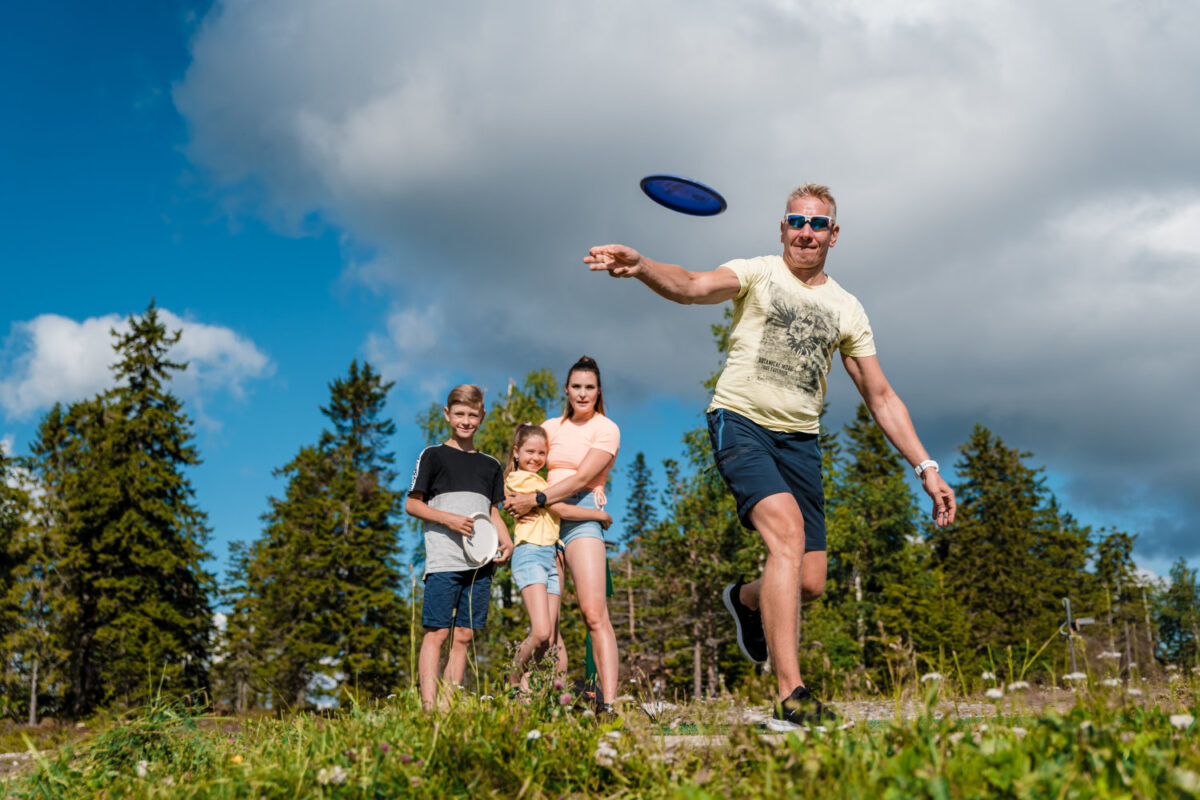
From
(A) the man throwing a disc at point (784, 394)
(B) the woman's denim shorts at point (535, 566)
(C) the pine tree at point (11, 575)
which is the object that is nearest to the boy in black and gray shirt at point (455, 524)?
(B) the woman's denim shorts at point (535, 566)

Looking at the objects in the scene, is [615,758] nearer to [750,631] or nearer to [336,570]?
[750,631]

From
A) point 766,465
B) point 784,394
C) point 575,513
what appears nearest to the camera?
point 766,465

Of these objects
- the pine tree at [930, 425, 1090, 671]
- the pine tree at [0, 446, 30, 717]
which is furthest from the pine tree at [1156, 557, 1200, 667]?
the pine tree at [0, 446, 30, 717]

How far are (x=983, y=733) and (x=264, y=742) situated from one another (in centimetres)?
288

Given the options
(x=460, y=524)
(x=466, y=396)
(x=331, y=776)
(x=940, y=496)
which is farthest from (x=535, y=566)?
(x=331, y=776)

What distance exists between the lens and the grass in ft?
7.29

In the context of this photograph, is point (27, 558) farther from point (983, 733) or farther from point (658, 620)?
point (983, 733)

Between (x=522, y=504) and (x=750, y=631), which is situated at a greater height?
(x=522, y=504)

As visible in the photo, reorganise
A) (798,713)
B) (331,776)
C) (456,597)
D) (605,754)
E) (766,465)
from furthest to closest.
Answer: (456,597) < (766,465) < (798,713) < (605,754) < (331,776)

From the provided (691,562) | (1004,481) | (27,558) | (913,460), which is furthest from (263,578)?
(913,460)

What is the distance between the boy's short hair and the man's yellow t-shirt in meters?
2.12

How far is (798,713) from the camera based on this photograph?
11.4 feet

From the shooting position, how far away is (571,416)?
20.2 feet

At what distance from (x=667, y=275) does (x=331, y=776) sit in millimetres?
2599
